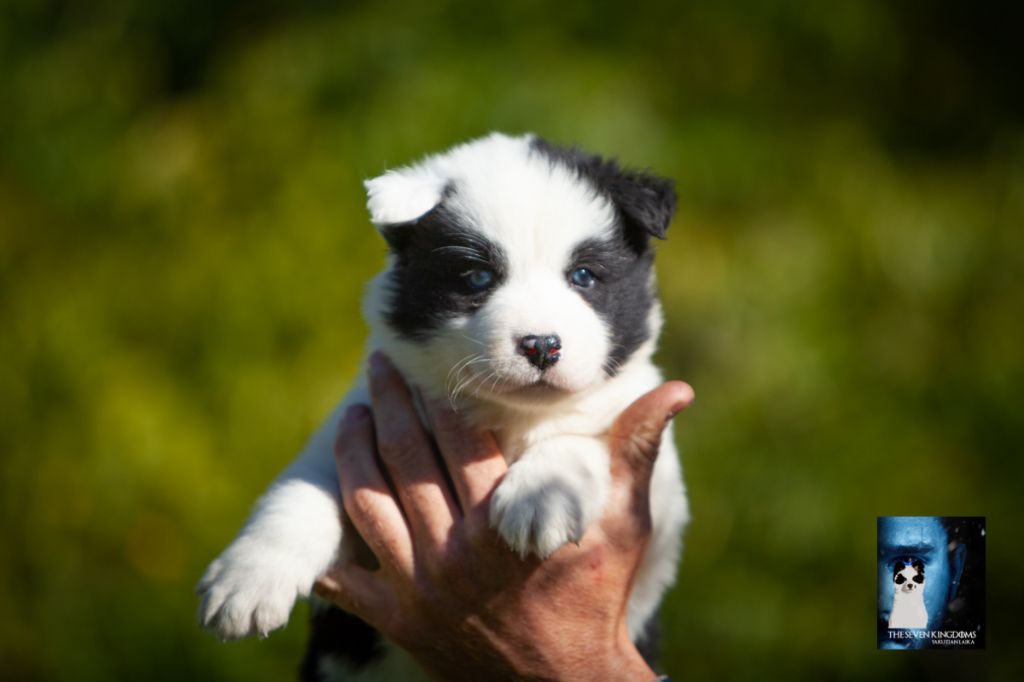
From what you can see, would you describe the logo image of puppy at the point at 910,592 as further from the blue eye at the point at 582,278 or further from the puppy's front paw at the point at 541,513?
the blue eye at the point at 582,278

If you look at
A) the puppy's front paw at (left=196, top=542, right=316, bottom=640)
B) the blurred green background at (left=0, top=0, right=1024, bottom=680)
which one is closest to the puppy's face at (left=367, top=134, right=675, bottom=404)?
the puppy's front paw at (left=196, top=542, right=316, bottom=640)

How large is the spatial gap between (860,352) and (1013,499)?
1.09 m

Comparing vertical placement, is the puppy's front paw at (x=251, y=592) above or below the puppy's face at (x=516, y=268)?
below

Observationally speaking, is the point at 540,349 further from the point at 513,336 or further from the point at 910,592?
the point at 910,592

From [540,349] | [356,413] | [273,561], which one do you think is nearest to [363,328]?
[356,413]

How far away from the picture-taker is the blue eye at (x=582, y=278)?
2.47 metres

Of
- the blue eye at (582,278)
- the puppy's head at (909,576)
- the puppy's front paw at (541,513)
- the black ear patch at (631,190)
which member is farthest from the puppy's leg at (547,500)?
the puppy's head at (909,576)

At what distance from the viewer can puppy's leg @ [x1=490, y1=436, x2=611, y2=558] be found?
226 cm

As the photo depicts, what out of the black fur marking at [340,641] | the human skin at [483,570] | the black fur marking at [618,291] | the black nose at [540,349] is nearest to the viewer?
the black nose at [540,349]

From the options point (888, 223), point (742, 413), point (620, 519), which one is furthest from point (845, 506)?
point (620, 519)

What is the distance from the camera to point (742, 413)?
15.9 feet

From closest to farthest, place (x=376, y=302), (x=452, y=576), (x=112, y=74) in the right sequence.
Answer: (x=452, y=576) < (x=376, y=302) < (x=112, y=74)

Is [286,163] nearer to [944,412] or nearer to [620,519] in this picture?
[620,519]

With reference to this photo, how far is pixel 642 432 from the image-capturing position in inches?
97.0
